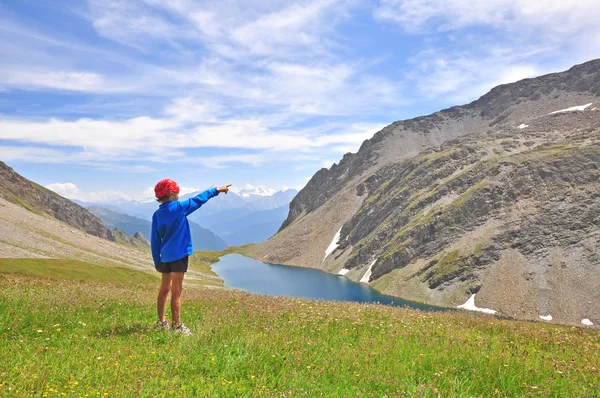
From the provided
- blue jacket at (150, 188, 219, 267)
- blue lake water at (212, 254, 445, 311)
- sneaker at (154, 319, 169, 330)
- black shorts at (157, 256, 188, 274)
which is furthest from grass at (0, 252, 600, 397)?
blue lake water at (212, 254, 445, 311)

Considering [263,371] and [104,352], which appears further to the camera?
[104,352]

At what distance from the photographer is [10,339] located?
25.7 ft

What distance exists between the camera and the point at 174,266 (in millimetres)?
9977

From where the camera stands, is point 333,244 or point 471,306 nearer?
point 471,306

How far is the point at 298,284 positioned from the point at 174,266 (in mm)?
126792

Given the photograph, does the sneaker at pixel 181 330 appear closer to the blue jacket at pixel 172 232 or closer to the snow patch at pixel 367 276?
the blue jacket at pixel 172 232

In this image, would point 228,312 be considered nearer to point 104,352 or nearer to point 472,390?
point 104,352

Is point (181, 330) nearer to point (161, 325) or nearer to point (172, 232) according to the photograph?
point (161, 325)

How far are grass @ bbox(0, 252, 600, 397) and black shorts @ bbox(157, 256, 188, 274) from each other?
57.4 inches

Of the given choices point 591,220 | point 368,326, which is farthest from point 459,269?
point 368,326

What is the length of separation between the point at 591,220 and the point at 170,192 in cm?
11175

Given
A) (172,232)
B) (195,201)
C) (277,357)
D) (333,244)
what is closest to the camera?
(277,357)

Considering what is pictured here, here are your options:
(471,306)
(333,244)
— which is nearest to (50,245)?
(471,306)

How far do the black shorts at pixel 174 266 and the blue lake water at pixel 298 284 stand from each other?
81757 millimetres
